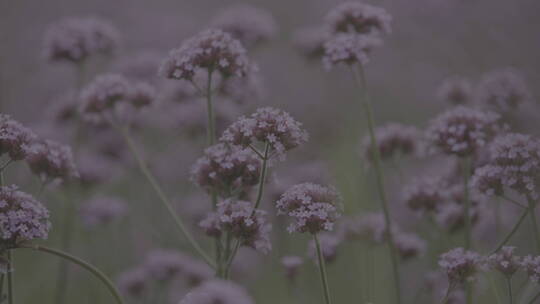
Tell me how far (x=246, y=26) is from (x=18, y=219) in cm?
312

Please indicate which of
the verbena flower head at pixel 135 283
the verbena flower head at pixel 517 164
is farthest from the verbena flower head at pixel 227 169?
the verbena flower head at pixel 135 283

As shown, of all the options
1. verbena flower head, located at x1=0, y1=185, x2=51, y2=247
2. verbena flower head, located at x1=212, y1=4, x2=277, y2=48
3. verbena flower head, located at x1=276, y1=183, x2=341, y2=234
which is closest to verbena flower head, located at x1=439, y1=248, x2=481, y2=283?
verbena flower head, located at x1=276, y1=183, x2=341, y2=234

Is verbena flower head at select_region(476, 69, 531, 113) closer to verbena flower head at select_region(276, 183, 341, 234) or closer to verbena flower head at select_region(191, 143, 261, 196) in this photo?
verbena flower head at select_region(276, 183, 341, 234)

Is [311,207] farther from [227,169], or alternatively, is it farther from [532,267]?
[532,267]

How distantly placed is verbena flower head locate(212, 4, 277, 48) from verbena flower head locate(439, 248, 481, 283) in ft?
10.1

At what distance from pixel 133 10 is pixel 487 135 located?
10.3 metres

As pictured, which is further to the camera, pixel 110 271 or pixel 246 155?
pixel 110 271

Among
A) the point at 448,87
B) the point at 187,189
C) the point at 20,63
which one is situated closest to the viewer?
the point at 448,87

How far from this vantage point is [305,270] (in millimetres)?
5445

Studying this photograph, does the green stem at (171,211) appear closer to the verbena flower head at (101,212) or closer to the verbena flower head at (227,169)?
the verbena flower head at (227,169)

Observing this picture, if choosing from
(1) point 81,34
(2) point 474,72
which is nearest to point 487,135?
(1) point 81,34

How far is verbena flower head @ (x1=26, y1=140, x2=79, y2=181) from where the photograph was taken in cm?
303

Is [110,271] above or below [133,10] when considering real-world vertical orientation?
below

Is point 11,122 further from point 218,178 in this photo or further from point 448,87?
point 448,87
